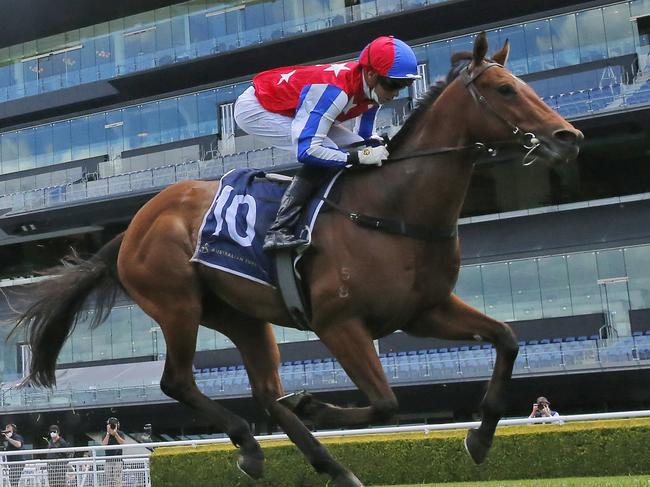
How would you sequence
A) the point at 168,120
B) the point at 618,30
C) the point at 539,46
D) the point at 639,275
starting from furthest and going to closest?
the point at 168,120 < the point at 539,46 < the point at 618,30 < the point at 639,275

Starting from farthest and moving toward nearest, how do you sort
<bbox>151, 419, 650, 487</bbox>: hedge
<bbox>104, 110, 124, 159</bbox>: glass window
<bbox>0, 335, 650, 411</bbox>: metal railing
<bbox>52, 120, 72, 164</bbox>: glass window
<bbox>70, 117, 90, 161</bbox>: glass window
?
<bbox>52, 120, 72, 164</bbox>: glass window
<bbox>70, 117, 90, 161</bbox>: glass window
<bbox>104, 110, 124, 159</bbox>: glass window
<bbox>0, 335, 650, 411</bbox>: metal railing
<bbox>151, 419, 650, 487</bbox>: hedge

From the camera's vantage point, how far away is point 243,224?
16.6ft

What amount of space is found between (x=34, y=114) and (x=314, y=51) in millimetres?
10255

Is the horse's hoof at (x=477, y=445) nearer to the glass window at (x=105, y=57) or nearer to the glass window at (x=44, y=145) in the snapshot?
the glass window at (x=105, y=57)

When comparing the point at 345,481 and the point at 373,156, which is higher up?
the point at 373,156

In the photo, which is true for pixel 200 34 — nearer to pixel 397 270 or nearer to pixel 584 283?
pixel 584 283

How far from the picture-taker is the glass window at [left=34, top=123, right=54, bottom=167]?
1223 inches

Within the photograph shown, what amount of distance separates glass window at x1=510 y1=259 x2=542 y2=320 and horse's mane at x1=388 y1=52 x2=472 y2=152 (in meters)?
19.1

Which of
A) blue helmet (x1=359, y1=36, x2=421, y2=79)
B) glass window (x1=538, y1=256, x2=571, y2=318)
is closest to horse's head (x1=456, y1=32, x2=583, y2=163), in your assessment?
blue helmet (x1=359, y1=36, x2=421, y2=79)

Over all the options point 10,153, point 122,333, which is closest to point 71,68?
point 10,153

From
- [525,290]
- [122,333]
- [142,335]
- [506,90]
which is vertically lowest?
[142,335]

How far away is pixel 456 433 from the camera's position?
444 inches

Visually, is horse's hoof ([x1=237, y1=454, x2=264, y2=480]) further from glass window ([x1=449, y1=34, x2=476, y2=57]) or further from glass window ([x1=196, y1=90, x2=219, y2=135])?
glass window ([x1=196, y1=90, x2=219, y2=135])

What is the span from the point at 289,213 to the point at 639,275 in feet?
63.7
